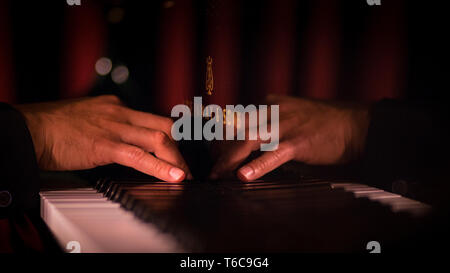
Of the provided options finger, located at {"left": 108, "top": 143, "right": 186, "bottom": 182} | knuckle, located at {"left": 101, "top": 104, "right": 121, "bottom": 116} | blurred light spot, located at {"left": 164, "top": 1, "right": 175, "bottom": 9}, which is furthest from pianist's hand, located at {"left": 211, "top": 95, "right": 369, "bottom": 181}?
blurred light spot, located at {"left": 164, "top": 1, "right": 175, "bottom": 9}

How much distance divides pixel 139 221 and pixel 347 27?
110cm

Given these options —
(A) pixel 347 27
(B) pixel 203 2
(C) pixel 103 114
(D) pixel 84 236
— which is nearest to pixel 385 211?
(D) pixel 84 236

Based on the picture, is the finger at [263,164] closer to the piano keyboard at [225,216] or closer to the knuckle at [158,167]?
the piano keyboard at [225,216]

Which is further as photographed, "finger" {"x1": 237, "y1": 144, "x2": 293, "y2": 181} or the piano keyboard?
"finger" {"x1": 237, "y1": 144, "x2": 293, "y2": 181}

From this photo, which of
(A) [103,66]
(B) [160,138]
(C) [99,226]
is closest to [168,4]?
(A) [103,66]

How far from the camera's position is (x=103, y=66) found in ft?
3.30

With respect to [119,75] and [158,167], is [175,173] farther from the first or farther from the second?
[119,75]

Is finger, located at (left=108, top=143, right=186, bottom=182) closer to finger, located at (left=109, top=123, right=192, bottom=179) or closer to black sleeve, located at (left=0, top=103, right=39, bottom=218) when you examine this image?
finger, located at (left=109, top=123, right=192, bottom=179)

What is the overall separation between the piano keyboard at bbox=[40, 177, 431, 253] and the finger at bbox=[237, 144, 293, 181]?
40mm

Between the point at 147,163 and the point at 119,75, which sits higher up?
the point at 119,75

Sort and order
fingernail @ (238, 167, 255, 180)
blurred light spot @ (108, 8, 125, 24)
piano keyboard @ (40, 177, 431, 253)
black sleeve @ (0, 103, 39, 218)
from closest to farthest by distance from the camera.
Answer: piano keyboard @ (40, 177, 431, 253), black sleeve @ (0, 103, 39, 218), fingernail @ (238, 167, 255, 180), blurred light spot @ (108, 8, 125, 24)

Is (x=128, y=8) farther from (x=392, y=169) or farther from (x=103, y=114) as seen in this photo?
(x=392, y=169)

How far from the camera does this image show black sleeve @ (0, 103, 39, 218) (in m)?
0.52

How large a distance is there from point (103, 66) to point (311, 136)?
0.64 meters
